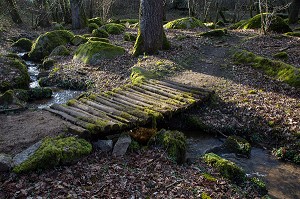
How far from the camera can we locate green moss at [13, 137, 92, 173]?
556cm

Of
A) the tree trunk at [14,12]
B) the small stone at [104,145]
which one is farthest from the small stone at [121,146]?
the tree trunk at [14,12]

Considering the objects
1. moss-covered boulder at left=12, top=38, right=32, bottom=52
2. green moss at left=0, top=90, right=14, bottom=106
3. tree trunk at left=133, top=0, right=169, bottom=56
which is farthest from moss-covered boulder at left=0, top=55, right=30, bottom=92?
moss-covered boulder at left=12, top=38, right=32, bottom=52

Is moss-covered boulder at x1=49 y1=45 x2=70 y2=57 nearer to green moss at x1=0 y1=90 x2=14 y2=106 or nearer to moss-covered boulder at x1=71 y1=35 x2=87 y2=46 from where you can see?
moss-covered boulder at x1=71 y1=35 x2=87 y2=46

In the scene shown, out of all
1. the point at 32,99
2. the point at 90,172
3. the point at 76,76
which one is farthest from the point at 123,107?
the point at 76,76

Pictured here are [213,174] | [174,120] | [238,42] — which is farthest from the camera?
[238,42]

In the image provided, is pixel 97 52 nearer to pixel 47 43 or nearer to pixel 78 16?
pixel 47 43

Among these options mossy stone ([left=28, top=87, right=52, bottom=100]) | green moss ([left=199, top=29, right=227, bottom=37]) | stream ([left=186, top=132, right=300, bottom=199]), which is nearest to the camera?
stream ([left=186, top=132, right=300, bottom=199])

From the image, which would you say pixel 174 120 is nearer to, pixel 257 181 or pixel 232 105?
pixel 232 105

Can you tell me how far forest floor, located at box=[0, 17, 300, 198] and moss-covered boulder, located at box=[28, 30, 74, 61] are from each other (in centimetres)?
210

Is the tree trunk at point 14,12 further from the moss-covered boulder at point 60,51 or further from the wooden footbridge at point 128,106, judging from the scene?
the wooden footbridge at point 128,106

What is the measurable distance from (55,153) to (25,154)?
61cm

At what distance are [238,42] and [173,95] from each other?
917 centimetres

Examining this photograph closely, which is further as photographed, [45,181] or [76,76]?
[76,76]

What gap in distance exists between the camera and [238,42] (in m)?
17.1
